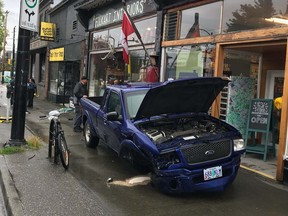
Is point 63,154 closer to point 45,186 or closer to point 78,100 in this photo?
point 45,186

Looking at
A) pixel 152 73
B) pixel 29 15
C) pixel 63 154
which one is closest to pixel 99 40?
pixel 152 73

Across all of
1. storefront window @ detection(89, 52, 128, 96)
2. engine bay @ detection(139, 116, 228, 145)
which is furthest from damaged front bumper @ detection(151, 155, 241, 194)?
storefront window @ detection(89, 52, 128, 96)

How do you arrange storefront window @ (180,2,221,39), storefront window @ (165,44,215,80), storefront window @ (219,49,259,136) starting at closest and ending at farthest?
storefront window @ (219,49,259,136), storefront window @ (180,2,221,39), storefront window @ (165,44,215,80)

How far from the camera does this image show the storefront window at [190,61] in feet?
32.1

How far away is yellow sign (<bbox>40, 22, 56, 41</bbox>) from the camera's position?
22781 millimetres

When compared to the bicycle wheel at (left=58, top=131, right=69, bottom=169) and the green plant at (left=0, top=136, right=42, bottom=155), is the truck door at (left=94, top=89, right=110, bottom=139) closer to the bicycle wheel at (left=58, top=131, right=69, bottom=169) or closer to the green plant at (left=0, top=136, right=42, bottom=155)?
the bicycle wheel at (left=58, top=131, right=69, bottom=169)

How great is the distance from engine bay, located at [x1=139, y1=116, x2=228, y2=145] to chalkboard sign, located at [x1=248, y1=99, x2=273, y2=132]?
227 cm

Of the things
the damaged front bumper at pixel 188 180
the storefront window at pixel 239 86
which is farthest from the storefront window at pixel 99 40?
the damaged front bumper at pixel 188 180

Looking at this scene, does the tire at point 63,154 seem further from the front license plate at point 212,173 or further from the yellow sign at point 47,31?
the yellow sign at point 47,31

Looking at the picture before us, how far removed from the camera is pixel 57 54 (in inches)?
887

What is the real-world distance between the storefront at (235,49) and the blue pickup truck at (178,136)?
2.46 m

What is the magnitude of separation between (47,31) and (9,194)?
61.4 feet

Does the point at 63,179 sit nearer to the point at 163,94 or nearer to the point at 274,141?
the point at 163,94

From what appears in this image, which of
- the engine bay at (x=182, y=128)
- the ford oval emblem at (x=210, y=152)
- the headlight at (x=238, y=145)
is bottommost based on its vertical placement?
the ford oval emblem at (x=210, y=152)
